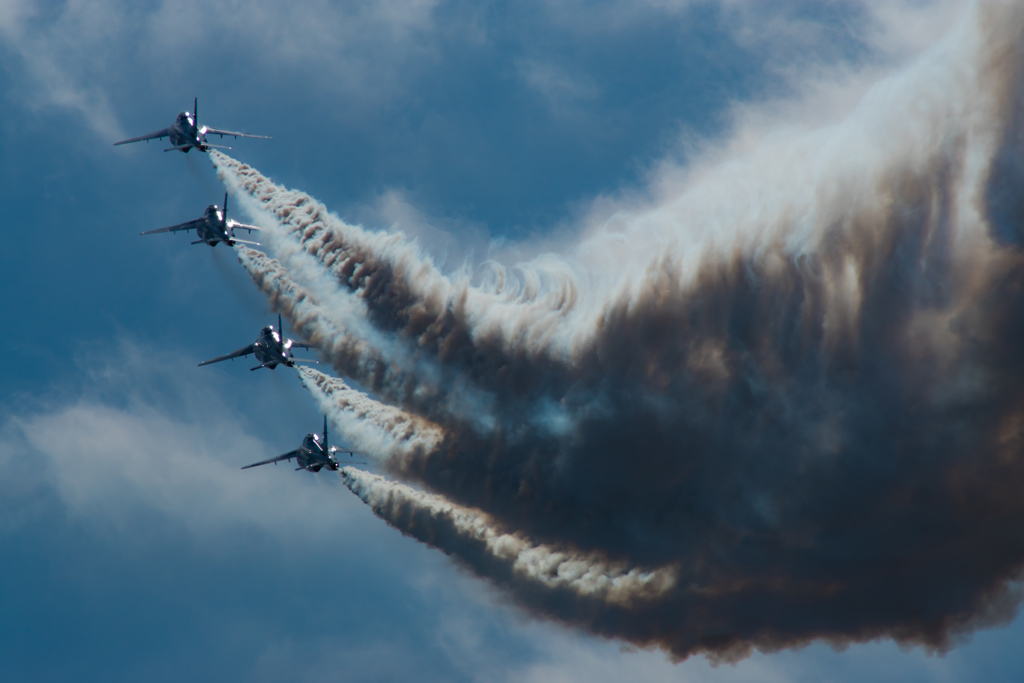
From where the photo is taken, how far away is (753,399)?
40.4 meters

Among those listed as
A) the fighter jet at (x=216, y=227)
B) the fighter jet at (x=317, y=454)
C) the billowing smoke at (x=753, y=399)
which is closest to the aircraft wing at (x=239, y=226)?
the fighter jet at (x=216, y=227)

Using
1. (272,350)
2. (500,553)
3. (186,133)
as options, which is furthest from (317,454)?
(186,133)

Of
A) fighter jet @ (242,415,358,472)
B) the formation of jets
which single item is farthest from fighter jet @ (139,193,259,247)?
fighter jet @ (242,415,358,472)

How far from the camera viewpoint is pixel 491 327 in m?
48.4

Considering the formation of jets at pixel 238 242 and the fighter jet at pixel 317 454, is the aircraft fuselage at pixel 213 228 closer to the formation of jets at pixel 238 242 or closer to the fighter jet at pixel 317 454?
the formation of jets at pixel 238 242

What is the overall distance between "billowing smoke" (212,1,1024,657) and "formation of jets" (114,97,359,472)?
7.14 ft

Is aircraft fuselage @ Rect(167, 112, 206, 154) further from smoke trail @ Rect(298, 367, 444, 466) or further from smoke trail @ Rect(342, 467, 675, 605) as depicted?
smoke trail @ Rect(342, 467, 675, 605)

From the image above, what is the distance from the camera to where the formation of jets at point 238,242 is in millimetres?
53938

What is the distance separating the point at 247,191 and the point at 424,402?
22036 mm

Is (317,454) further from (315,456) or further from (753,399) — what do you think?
(753,399)

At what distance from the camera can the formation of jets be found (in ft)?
177

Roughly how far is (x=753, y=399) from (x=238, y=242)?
37121mm

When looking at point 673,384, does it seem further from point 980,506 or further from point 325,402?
point 325,402

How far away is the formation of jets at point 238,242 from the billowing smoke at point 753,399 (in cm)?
218
